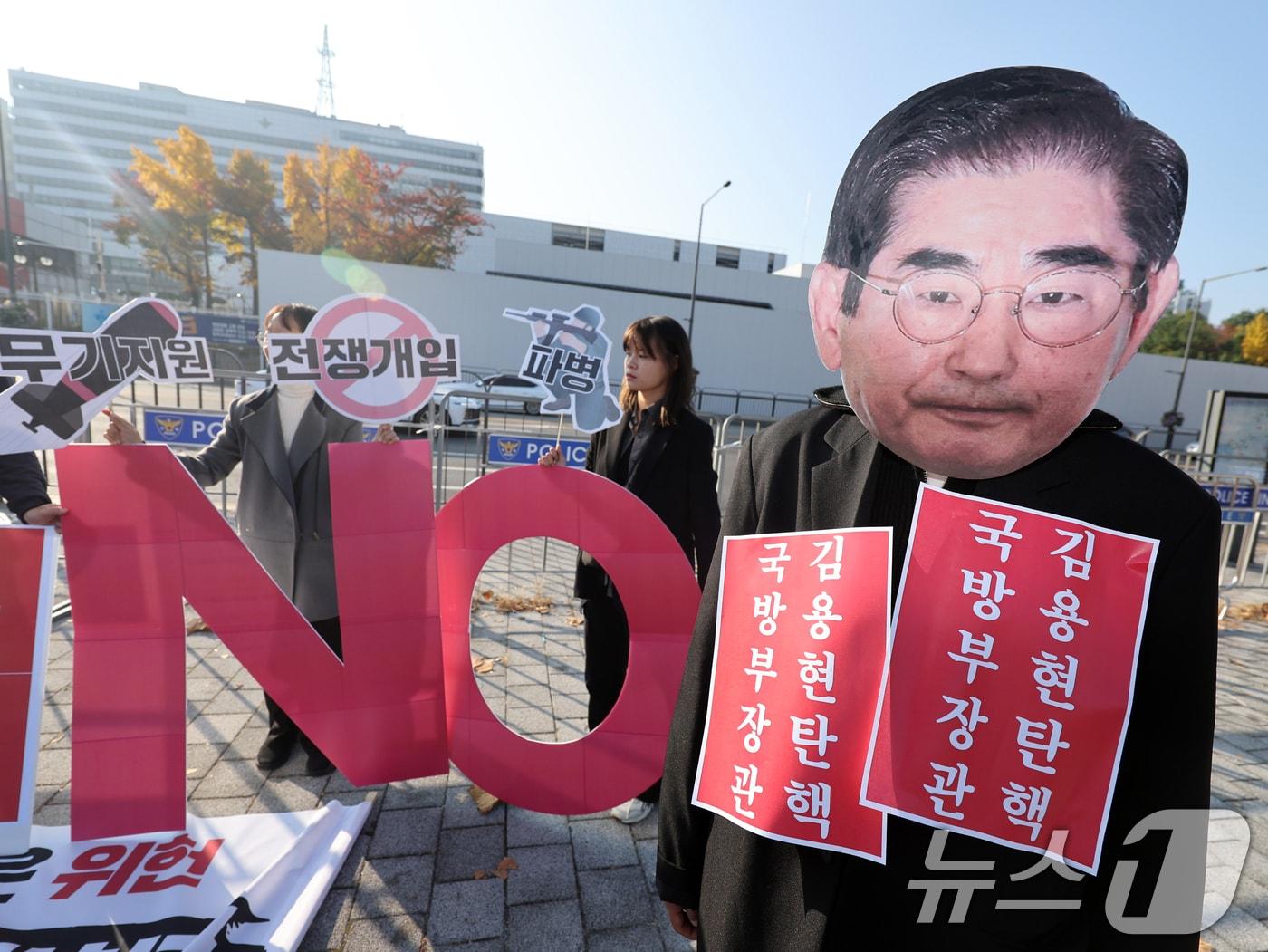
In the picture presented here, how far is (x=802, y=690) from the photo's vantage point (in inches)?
47.6

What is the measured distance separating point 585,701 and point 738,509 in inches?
119

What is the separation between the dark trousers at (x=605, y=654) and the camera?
10.3ft

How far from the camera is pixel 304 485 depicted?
306 centimetres

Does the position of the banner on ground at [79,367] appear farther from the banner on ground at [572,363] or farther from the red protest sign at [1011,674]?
the red protest sign at [1011,674]

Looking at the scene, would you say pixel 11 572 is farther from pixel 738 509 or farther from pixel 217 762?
pixel 738 509

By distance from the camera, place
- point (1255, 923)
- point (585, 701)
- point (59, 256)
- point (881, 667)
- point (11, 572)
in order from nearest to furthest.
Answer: point (881, 667) < point (11, 572) < point (1255, 923) < point (585, 701) < point (59, 256)

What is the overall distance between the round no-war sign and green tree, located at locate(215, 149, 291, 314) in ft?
98.4

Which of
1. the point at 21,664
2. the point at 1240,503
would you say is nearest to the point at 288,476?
the point at 21,664

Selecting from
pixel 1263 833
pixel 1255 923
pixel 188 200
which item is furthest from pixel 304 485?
pixel 188 200

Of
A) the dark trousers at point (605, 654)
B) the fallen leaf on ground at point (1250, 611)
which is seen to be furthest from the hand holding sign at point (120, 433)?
the fallen leaf on ground at point (1250, 611)

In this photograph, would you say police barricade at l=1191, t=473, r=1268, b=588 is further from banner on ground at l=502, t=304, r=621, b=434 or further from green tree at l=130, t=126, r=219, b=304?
green tree at l=130, t=126, r=219, b=304

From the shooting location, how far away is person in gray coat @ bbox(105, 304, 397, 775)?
3033 millimetres

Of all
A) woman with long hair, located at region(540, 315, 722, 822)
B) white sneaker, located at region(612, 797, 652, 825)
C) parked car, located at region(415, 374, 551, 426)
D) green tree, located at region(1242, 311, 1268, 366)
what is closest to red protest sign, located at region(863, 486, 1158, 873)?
woman with long hair, located at region(540, 315, 722, 822)

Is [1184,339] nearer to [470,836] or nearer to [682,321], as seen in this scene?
[682,321]
